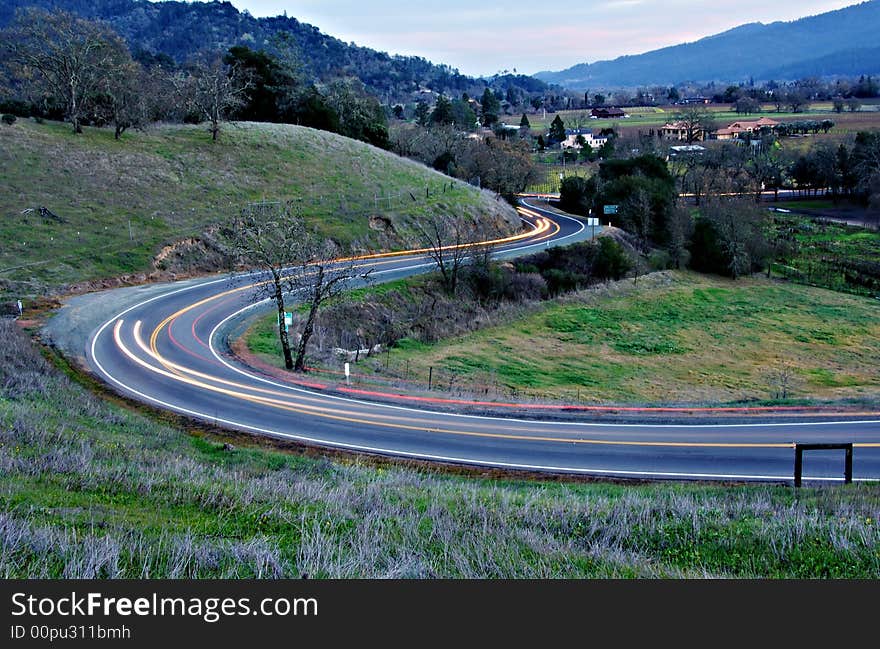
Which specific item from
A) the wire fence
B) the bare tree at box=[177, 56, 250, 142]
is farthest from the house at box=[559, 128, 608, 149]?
the bare tree at box=[177, 56, 250, 142]

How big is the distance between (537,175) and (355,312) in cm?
5185

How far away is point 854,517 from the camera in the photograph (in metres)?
10.9

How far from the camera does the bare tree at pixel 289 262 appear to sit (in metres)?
26.6

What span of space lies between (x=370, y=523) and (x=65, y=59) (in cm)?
5620

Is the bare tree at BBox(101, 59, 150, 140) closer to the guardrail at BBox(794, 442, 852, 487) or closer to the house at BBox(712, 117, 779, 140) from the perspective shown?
the guardrail at BBox(794, 442, 852, 487)

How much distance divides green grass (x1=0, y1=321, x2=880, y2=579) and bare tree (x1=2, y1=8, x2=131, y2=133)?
4856cm

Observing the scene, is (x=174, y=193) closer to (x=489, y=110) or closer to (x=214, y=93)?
(x=214, y=93)

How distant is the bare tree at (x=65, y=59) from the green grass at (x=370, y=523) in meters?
48.6

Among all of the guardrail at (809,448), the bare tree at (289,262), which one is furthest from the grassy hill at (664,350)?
the guardrail at (809,448)

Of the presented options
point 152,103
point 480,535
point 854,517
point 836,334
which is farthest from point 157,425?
point 152,103

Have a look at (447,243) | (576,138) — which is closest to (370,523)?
(447,243)

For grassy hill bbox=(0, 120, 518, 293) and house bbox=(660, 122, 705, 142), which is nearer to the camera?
grassy hill bbox=(0, 120, 518, 293)

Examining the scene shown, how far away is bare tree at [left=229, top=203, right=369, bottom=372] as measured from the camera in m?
26.6

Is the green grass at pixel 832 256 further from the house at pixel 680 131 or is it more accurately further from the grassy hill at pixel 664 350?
the house at pixel 680 131
